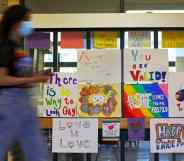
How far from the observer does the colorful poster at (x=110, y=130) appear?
7504 mm

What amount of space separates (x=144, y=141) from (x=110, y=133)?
445 millimetres

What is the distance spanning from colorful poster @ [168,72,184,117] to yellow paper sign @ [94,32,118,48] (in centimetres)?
84

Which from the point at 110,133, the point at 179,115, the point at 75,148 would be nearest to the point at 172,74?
the point at 179,115

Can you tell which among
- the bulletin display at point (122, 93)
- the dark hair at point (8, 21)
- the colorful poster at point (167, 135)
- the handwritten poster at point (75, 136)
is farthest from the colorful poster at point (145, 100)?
the dark hair at point (8, 21)

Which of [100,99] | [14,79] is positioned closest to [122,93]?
[100,99]

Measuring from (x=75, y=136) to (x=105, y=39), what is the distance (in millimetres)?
1282

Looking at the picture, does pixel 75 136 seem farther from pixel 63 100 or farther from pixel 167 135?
pixel 167 135

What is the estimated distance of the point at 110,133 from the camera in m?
7.51

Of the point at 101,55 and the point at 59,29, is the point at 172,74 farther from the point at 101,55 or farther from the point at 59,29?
the point at 59,29

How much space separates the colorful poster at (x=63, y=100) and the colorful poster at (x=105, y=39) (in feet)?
1.71

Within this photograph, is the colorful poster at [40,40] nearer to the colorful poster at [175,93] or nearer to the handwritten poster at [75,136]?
the handwritten poster at [75,136]

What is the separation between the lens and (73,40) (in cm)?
761

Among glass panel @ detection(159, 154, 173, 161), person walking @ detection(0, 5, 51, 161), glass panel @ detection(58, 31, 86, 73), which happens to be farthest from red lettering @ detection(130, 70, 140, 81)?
person walking @ detection(0, 5, 51, 161)

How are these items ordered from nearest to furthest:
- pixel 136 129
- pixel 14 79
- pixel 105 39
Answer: pixel 14 79 < pixel 136 129 < pixel 105 39
